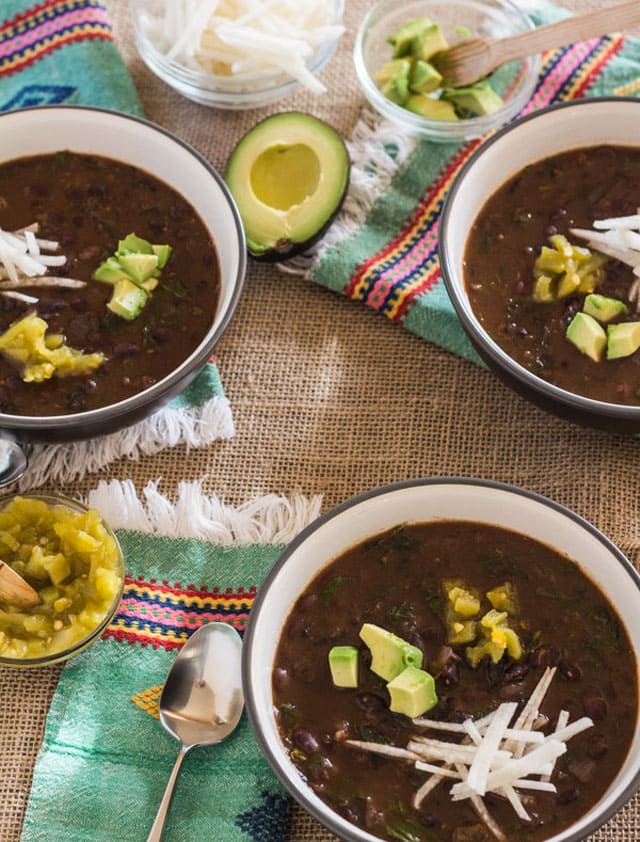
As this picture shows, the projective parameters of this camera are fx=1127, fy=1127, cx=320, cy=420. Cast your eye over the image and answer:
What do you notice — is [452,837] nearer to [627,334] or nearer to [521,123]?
[627,334]

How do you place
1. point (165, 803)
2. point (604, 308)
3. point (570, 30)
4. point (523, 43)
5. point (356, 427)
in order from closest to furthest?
1. point (165, 803)
2. point (604, 308)
3. point (356, 427)
4. point (570, 30)
5. point (523, 43)

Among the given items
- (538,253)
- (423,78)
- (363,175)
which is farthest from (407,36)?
(538,253)

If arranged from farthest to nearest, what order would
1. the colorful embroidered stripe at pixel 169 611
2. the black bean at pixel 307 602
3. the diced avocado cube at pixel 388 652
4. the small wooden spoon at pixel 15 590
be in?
the colorful embroidered stripe at pixel 169 611
the small wooden spoon at pixel 15 590
the black bean at pixel 307 602
the diced avocado cube at pixel 388 652

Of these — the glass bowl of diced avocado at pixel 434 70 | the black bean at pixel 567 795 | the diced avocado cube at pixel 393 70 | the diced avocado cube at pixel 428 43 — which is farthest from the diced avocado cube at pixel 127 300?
the black bean at pixel 567 795

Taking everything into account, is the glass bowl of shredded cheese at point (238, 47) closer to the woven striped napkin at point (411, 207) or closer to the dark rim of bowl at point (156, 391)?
the woven striped napkin at point (411, 207)

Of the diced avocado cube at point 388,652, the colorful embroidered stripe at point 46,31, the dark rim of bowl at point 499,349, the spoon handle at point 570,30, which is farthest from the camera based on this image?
the colorful embroidered stripe at point 46,31

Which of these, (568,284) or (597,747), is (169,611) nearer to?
(597,747)
